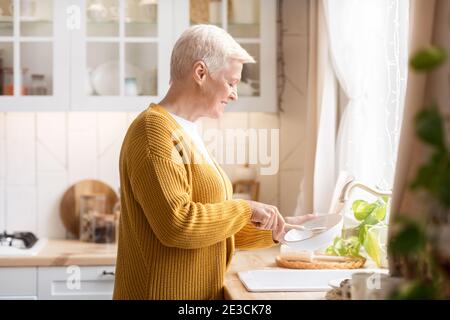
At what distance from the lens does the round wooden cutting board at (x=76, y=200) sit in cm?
321

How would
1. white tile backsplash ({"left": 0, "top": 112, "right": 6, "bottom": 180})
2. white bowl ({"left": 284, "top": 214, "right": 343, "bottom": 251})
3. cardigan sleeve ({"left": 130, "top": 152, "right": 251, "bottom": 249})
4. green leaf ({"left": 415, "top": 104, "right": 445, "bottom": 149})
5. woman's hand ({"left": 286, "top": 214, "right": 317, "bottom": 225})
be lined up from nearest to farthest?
green leaf ({"left": 415, "top": 104, "right": 445, "bottom": 149}), cardigan sleeve ({"left": 130, "top": 152, "right": 251, "bottom": 249}), white bowl ({"left": 284, "top": 214, "right": 343, "bottom": 251}), woman's hand ({"left": 286, "top": 214, "right": 317, "bottom": 225}), white tile backsplash ({"left": 0, "top": 112, "right": 6, "bottom": 180})

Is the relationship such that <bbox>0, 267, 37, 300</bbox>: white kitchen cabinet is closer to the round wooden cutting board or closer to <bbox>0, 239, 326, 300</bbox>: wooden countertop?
<bbox>0, 239, 326, 300</bbox>: wooden countertop

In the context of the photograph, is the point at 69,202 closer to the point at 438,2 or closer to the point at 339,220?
the point at 339,220

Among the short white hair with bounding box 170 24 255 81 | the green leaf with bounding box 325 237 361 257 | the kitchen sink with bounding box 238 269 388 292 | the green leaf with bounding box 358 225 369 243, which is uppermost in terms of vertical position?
Result: the short white hair with bounding box 170 24 255 81

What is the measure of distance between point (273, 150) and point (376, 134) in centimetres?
83

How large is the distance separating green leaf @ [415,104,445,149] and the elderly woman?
3.70ft

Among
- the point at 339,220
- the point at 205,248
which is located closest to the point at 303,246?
the point at 339,220

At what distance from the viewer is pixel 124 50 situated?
119 inches

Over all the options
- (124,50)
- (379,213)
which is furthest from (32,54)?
(379,213)

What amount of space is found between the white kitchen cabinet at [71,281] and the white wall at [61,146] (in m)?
0.50

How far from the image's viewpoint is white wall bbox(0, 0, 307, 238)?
3215 millimetres

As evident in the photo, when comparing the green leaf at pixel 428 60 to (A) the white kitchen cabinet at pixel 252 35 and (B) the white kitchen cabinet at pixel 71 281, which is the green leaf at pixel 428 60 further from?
(A) the white kitchen cabinet at pixel 252 35

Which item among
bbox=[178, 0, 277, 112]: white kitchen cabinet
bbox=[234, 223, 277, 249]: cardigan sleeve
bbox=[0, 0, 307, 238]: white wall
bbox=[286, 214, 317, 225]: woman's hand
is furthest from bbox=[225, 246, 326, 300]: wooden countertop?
bbox=[0, 0, 307, 238]: white wall

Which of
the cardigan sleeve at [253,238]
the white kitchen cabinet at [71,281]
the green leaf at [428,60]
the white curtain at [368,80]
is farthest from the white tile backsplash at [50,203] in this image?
the green leaf at [428,60]
